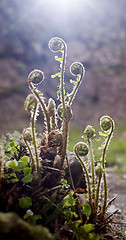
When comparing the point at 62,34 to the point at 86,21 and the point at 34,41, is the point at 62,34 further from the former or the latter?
the point at 86,21

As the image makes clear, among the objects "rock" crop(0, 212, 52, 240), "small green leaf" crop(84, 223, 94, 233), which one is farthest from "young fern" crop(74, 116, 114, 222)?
"rock" crop(0, 212, 52, 240)

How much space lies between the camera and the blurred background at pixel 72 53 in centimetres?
841

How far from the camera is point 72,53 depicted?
10531 mm

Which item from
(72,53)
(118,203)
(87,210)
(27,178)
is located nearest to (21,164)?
(27,178)

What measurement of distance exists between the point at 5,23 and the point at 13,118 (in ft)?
15.5

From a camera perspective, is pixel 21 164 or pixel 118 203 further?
pixel 118 203

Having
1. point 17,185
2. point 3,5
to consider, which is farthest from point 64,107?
point 3,5

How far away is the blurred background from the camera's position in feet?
27.6

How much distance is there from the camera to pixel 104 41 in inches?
473

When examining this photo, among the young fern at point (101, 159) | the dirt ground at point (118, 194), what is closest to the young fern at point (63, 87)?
the young fern at point (101, 159)

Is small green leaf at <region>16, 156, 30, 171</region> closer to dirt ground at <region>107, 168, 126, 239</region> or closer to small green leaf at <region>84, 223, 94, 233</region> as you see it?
small green leaf at <region>84, 223, 94, 233</region>

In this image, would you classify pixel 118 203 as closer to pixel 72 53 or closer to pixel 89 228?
pixel 89 228

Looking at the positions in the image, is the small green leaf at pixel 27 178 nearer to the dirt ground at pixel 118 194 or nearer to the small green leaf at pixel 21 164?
the small green leaf at pixel 21 164

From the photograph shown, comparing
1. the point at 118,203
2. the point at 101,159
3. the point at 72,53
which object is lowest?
the point at 118,203
